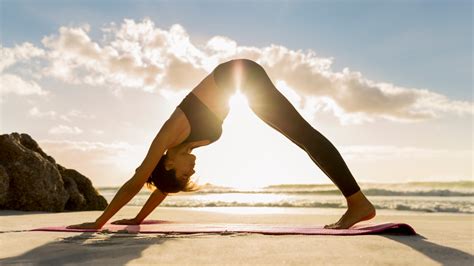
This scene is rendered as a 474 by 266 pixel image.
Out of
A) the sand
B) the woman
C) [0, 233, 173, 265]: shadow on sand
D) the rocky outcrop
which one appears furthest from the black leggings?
the rocky outcrop

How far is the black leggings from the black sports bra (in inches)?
9.4

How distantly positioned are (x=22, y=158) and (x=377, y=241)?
5.51 m

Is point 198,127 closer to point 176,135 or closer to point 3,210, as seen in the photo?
point 176,135

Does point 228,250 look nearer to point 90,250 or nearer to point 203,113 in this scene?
point 90,250

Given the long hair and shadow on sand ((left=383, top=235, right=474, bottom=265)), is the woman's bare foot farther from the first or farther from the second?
the long hair

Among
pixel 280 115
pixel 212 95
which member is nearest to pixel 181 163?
pixel 212 95

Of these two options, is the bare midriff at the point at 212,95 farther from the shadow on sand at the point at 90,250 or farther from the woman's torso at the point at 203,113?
the shadow on sand at the point at 90,250

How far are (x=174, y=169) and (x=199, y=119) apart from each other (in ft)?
1.44

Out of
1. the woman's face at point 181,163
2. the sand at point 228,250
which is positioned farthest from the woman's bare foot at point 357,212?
the woman's face at point 181,163

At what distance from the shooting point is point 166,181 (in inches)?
149

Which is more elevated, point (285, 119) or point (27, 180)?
point (285, 119)

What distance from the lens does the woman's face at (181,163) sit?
368cm

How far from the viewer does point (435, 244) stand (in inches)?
112

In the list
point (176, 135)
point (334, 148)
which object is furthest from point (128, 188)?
point (334, 148)
